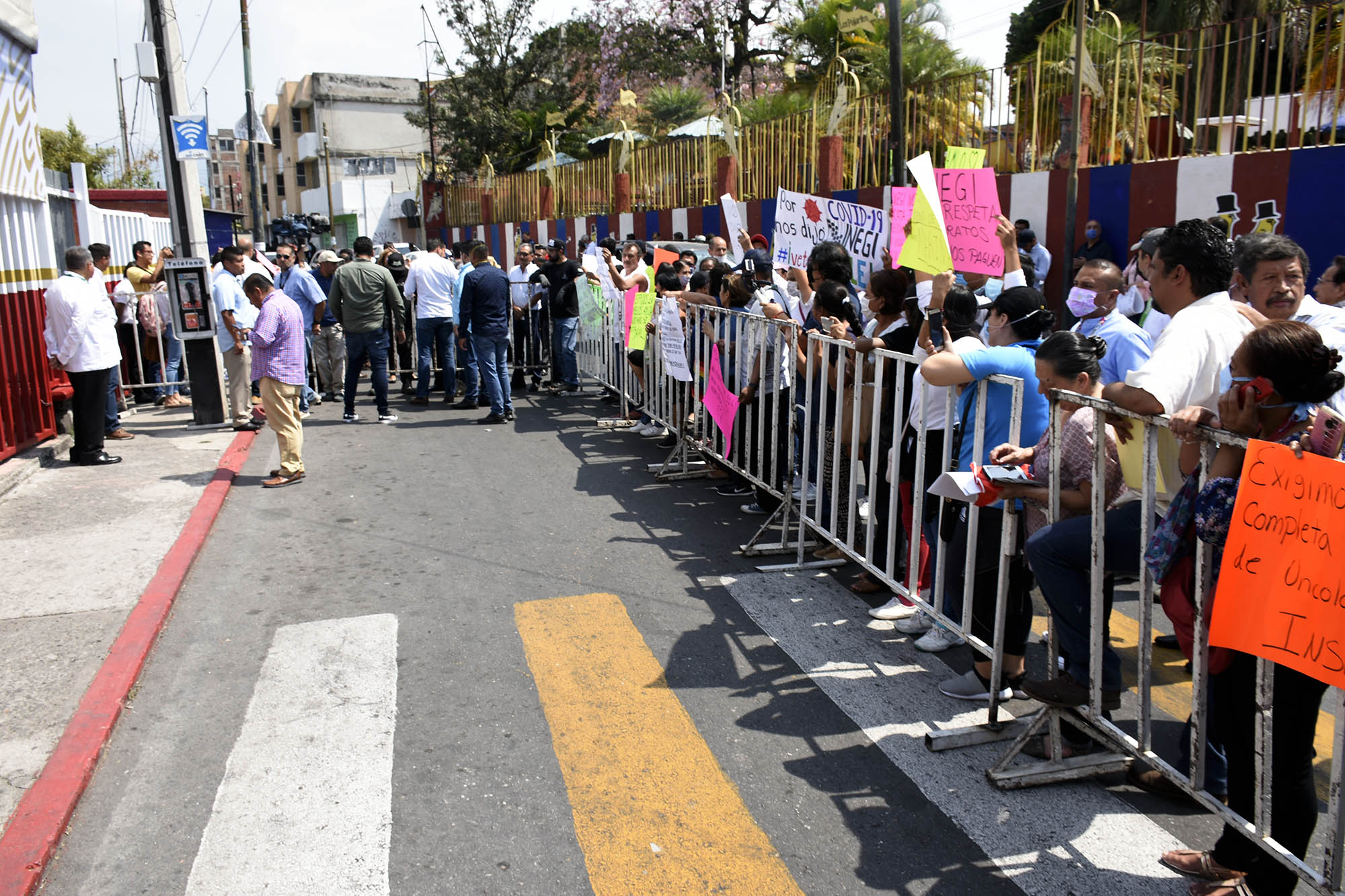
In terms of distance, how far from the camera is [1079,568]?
3.45 metres

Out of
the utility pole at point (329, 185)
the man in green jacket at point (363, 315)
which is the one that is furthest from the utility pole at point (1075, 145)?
the utility pole at point (329, 185)

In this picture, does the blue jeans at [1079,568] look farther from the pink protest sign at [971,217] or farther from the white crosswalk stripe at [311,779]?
the white crosswalk stripe at [311,779]

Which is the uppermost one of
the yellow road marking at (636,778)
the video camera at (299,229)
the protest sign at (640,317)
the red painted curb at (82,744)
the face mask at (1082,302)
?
the video camera at (299,229)

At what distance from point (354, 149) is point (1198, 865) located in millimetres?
61746

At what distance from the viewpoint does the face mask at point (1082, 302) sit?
237 inches

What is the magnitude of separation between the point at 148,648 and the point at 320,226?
31.8 metres

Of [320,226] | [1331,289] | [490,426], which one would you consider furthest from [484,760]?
[320,226]

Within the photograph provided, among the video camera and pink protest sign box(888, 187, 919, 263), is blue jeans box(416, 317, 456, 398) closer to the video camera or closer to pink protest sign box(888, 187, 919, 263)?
pink protest sign box(888, 187, 919, 263)

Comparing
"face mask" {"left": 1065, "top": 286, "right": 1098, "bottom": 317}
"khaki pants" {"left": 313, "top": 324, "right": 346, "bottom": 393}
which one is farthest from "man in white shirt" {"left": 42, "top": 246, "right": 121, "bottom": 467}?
"face mask" {"left": 1065, "top": 286, "right": 1098, "bottom": 317}

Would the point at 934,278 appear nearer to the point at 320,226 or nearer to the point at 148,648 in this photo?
the point at 148,648

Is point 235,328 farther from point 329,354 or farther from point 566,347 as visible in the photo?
point 566,347

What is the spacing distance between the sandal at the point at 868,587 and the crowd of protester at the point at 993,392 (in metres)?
0.02

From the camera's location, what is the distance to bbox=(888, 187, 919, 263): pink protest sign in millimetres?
6410

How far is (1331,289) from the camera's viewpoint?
220 inches
